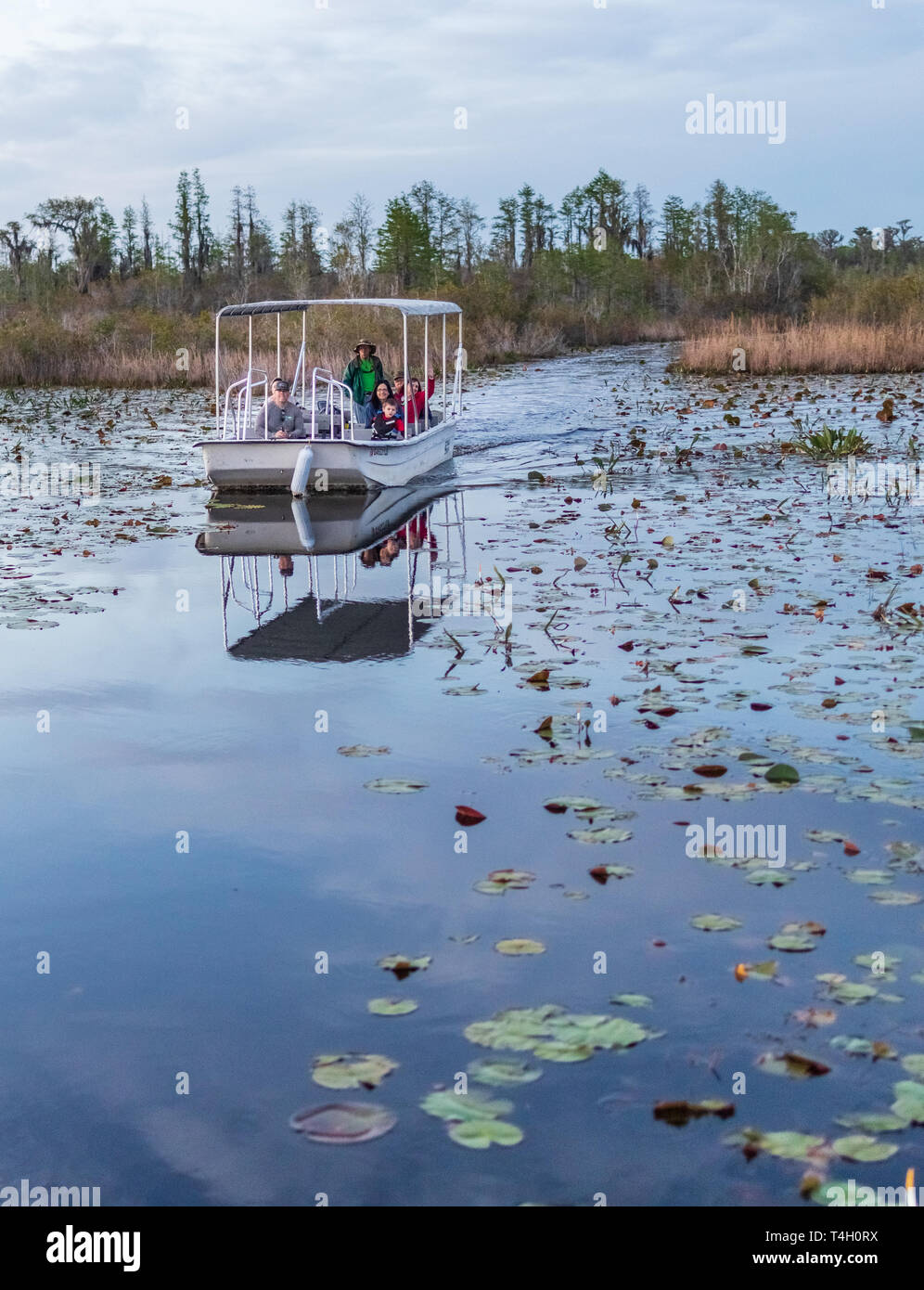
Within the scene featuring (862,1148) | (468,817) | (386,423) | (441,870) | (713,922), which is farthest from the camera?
(386,423)

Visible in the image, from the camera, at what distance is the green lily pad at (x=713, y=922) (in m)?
4.94

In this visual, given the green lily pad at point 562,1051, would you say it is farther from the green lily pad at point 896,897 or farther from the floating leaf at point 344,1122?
the green lily pad at point 896,897

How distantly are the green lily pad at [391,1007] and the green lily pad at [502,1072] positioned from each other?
0.38 meters

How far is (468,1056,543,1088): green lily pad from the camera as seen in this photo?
4020 mm

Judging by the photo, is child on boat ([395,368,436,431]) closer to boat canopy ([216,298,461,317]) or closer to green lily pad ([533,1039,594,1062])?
boat canopy ([216,298,461,317])

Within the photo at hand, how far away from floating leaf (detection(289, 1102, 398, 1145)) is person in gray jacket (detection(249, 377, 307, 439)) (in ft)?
49.2

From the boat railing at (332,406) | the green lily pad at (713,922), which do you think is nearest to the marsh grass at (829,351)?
the boat railing at (332,406)

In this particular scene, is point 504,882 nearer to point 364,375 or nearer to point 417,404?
point 417,404

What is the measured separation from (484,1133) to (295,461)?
1476cm

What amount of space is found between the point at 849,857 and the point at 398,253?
81412 mm

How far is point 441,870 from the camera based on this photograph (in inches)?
219

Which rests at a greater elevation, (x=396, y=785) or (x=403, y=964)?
(x=396, y=785)

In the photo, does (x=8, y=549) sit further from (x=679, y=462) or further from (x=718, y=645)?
(x=679, y=462)

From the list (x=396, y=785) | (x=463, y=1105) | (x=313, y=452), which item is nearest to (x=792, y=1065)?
(x=463, y=1105)
